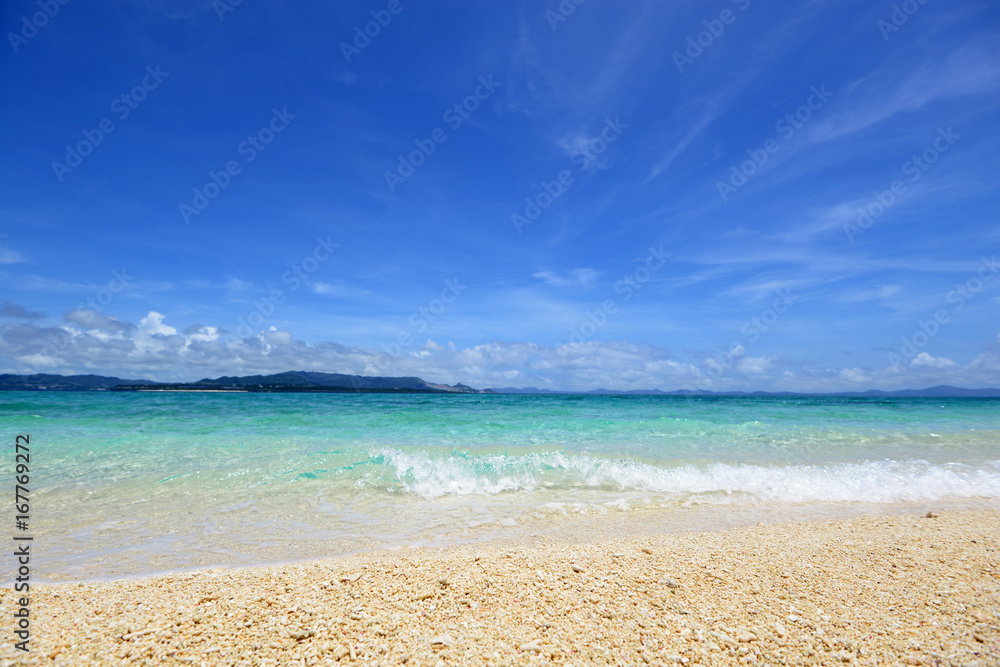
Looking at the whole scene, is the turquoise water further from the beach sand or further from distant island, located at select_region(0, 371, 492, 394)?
distant island, located at select_region(0, 371, 492, 394)

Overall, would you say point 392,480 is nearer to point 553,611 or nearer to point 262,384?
point 553,611

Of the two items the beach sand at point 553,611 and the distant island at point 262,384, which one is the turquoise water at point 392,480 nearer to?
the beach sand at point 553,611

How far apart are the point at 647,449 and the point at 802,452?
4.71 meters

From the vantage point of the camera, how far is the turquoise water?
20.4 ft

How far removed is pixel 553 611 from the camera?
11.7 ft

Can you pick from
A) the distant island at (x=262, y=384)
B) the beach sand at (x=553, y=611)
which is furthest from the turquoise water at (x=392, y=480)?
the distant island at (x=262, y=384)

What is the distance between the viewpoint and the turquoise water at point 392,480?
6.20 meters

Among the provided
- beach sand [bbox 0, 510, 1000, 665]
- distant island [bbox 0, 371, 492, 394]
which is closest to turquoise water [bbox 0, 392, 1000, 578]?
beach sand [bbox 0, 510, 1000, 665]

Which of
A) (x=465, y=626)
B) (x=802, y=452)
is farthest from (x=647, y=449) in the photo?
(x=465, y=626)

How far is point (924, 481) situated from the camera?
9.28 metres

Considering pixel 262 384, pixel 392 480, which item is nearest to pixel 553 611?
pixel 392 480

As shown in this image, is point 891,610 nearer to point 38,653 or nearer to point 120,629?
point 120,629

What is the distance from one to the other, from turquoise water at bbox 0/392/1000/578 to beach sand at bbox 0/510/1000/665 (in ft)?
5.43

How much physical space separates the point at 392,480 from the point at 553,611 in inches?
252
